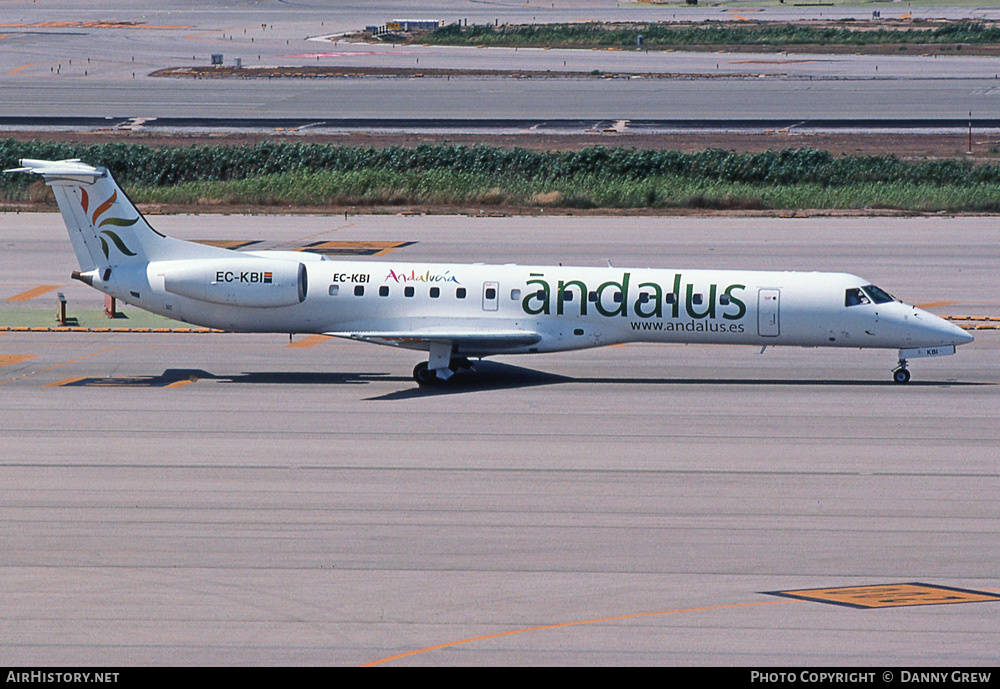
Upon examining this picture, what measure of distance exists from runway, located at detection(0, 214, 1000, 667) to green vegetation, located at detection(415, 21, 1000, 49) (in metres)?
95.9

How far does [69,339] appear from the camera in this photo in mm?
37219

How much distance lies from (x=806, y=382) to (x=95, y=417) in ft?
56.0

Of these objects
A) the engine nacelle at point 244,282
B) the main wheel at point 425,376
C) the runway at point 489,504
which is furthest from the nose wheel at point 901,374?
the engine nacelle at point 244,282

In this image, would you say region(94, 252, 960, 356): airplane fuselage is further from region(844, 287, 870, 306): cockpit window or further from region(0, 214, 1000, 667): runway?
region(0, 214, 1000, 667): runway

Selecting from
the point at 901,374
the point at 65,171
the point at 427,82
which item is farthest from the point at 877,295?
the point at 427,82

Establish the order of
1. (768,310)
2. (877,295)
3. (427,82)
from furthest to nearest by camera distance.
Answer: (427,82) → (877,295) → (768,310)

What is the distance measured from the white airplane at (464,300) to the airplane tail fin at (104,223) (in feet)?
0.12

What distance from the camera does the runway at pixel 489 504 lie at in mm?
16656

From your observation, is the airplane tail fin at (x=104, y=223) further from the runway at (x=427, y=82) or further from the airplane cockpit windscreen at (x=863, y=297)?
the runway at (x=427, y=82)

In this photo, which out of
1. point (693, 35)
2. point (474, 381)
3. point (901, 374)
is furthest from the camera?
point (693, 35)

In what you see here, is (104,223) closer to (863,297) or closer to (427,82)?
(863,297)

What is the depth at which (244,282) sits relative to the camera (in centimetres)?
3192

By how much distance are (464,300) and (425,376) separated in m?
2.14
